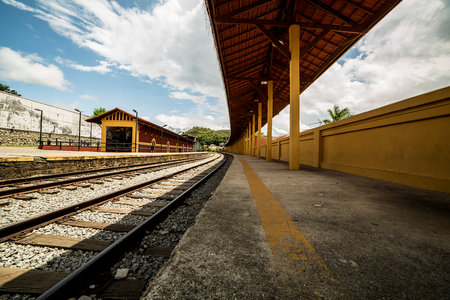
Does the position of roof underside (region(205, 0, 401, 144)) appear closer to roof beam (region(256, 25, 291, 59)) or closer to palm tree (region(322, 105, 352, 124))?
roof beam (region(256, 25, 291, 59))

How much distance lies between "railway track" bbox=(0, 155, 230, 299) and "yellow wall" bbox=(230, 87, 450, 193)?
409cm

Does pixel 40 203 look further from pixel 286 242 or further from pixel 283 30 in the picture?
pixel 283 30

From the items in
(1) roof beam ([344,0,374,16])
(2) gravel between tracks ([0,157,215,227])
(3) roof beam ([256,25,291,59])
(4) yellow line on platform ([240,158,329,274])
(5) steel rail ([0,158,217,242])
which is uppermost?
(1) roof beam ([344,0,374,16])

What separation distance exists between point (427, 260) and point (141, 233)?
2460 millimetres

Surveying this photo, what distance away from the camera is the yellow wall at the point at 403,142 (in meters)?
2.75

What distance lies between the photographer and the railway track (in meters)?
1.26

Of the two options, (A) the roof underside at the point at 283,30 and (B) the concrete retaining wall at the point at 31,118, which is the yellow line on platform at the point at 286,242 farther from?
(B) the concrete retaining wall at the point at 31,118

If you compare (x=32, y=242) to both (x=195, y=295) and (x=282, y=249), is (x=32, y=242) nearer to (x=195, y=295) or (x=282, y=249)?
(x=195, y=295)

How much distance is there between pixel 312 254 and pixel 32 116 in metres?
37.3

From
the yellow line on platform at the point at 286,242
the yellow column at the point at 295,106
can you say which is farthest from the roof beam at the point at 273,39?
the yellow line on platform at the point at 286,242

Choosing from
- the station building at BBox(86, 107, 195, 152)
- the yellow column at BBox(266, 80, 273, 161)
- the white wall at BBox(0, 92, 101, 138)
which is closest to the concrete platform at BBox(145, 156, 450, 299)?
the yellow column at BBox(266, 80, 273, 161)

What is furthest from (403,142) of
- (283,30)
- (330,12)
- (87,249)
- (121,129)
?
(121,129)

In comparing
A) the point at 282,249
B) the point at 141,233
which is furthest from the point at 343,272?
the point at 141,233

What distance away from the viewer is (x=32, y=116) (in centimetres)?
2528
